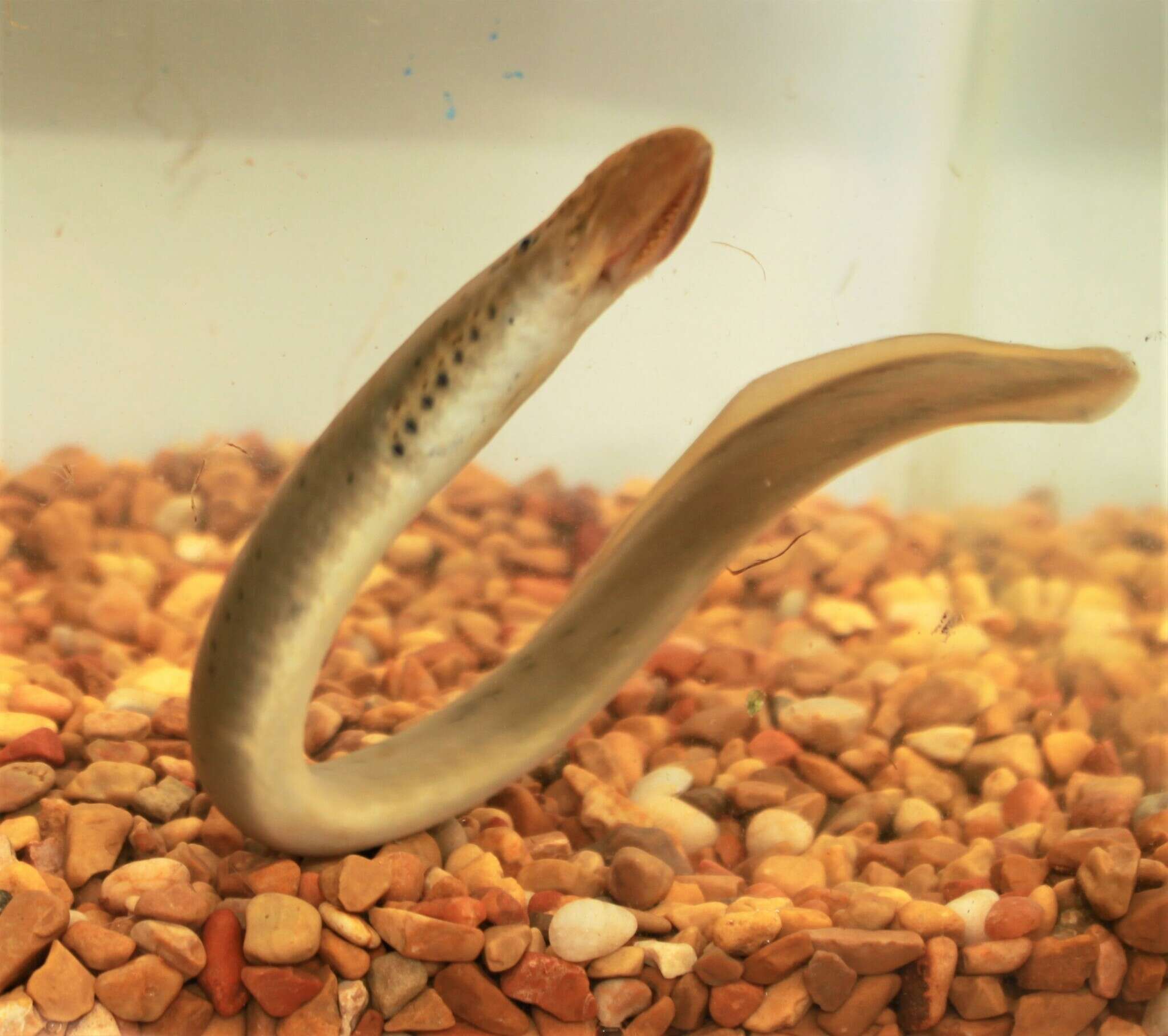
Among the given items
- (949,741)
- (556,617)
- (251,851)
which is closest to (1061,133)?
(949,741)

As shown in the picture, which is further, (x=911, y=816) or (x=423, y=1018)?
(x=911, y=816)

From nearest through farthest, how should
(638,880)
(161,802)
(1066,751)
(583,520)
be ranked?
(638,880) < (161,802) < (1066,751) < (583,520)

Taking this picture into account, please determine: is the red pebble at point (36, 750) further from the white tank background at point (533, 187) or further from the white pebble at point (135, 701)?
the white tank background at point (533, 187)

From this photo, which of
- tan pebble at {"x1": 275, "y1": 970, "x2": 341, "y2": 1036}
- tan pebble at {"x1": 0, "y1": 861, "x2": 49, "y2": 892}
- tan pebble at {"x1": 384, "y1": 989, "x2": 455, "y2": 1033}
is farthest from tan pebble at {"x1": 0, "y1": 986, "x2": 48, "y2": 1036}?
A: tan pebble at {"x1": 384, "y1": 989, "x2": 455, "y2": 1033}

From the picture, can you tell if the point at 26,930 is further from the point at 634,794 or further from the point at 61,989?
the point at 634,794

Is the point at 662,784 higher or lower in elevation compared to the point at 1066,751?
lower

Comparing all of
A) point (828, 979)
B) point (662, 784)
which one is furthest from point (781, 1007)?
point (662, 784)

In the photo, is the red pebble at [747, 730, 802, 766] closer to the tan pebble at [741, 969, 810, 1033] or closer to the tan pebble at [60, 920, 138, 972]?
the tan pebble at [741, 969, 810, 1033]

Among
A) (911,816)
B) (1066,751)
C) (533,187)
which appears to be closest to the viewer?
(911,816)
